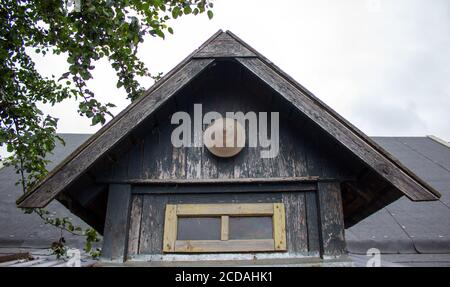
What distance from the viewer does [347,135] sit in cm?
304

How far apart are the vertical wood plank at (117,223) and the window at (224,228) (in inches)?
14.2

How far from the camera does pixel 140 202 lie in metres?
3.32

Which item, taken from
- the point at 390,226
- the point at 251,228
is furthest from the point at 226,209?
the point at 390,226

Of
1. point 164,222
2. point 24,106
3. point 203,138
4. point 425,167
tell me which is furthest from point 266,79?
point 425,167

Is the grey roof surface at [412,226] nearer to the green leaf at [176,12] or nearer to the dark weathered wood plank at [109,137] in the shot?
the dark weathered wood plank at [109,137]

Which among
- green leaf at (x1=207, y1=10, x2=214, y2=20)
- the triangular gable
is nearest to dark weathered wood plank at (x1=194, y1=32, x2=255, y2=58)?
the triangular gable

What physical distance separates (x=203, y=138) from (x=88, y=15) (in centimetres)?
211

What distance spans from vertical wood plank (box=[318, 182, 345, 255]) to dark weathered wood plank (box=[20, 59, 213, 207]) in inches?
63.3

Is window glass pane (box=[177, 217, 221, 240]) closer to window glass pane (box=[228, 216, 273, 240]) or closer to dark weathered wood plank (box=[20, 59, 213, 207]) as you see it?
window glass pane (box=[228, 216, 273, 240])

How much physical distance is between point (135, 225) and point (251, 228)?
1053 millimetres

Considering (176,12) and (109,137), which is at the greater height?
(176,12)

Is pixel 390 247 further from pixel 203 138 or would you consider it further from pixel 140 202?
pixel 140 202

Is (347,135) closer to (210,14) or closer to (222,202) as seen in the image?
(222,202)

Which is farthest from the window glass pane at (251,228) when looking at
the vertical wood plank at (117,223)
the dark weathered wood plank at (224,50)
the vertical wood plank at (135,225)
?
the dark weathered wood plank at (224,50)
